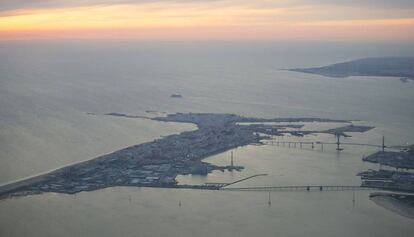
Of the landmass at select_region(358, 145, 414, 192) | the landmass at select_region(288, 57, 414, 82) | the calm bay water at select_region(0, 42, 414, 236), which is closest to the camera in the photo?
the calm bay water at select_region(0, 42, 414, 236)

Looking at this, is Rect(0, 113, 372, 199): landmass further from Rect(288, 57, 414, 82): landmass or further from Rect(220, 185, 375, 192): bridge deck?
Rect(288, 57, 414, 82): landmass

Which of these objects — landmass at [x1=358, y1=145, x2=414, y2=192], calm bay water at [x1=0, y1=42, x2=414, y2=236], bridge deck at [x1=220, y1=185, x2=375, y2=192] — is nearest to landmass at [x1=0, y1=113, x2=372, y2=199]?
calm bay water at [x1=0, y1=42, x2=414, y2=236]

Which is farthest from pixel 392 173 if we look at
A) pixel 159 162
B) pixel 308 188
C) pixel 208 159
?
pixel 159 162

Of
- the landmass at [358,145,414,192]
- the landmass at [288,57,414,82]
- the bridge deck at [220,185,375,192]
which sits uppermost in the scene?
the landmass at [288,57,414,82]

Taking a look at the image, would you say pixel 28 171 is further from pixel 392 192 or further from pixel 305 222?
pixel 392 192

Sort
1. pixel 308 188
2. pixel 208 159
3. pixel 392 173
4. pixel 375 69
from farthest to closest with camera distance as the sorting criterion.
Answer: pixel 375 69 → pixel 208 159 → pixel 392 173 → pixel 308 188

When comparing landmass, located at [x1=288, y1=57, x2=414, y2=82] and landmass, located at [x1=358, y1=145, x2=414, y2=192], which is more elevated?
landmass, located at [x1=288, y1=57, x2=414, y2=82]

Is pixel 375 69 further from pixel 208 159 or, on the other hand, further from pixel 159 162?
pixel 159 162

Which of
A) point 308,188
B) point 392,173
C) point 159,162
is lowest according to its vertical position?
point 308,188
